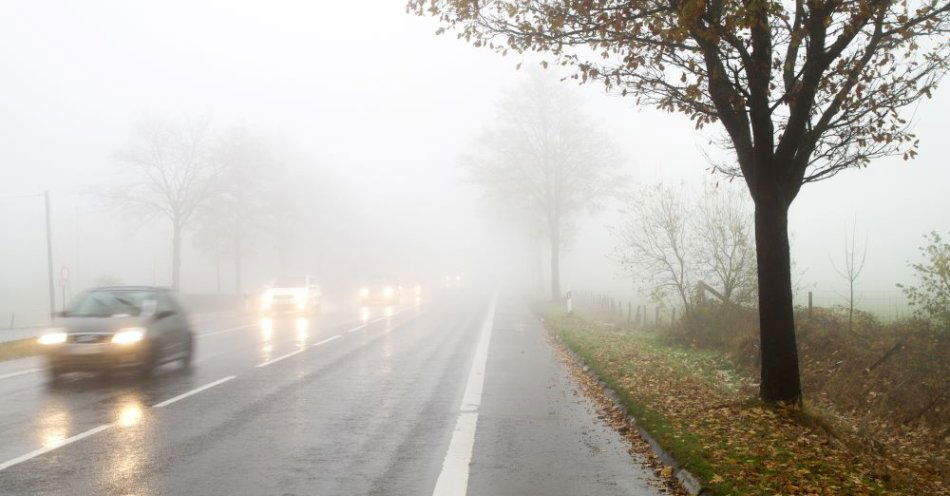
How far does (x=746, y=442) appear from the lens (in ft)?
23.1

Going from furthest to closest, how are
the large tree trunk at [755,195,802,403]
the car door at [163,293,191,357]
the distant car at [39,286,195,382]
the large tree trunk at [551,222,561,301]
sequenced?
1. the large tree trunk at [551,222,561,301]
2. the car door at [163,293,191,357]
3. the distant car at [39,286,195,382]
4. the large tree trunk at [755,195,802,403]

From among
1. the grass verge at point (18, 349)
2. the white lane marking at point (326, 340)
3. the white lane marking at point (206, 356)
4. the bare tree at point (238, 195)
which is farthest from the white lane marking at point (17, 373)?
the bare tree at point (238, 195)

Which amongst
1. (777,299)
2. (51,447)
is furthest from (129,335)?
(777,299)

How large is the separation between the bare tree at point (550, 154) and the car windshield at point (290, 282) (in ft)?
40.6

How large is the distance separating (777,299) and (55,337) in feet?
35.6

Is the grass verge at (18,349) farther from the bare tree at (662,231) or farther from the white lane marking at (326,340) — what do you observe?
the bare tree at (662,231)

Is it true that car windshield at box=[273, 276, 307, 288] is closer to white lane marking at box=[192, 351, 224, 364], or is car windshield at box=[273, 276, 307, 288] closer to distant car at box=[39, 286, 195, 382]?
white lane marking at box=[192, 351, 224, 364]

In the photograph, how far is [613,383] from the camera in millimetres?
10805

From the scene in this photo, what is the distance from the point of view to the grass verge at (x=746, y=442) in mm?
5715

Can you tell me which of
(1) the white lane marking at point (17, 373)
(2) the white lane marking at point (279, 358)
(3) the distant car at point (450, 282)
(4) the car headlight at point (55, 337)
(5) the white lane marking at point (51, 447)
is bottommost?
(3) the distant car at point (450, 282)

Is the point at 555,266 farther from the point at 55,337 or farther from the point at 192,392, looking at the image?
the point at 55,337

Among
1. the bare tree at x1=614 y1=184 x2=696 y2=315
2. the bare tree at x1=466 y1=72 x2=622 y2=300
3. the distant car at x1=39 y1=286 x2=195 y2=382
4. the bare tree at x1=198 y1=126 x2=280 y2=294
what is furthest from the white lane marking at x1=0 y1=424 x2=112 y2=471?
the bare tree at x1=198 y1=126 x2=280 y2=294

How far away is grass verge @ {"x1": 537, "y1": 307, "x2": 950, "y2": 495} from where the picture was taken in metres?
5.71

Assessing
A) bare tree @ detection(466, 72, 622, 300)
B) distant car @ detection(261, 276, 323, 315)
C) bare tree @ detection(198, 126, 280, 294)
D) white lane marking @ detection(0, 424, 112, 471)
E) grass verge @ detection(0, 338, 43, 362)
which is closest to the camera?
white lane marking @ detection(0, 424, 112, 471)
